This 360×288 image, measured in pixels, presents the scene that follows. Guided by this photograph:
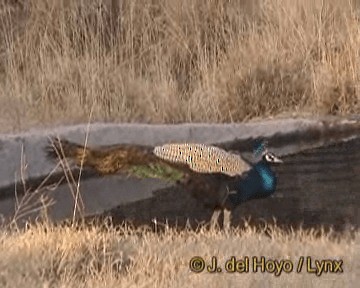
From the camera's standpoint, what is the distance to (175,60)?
9.48 meters

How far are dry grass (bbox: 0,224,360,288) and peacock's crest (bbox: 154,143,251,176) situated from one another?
70 cm

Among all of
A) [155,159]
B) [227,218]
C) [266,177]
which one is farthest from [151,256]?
[155,159]

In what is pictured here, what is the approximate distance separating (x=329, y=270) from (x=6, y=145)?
2.95m

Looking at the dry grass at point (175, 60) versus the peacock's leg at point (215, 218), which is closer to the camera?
the peacock's leg at point (215, 218)

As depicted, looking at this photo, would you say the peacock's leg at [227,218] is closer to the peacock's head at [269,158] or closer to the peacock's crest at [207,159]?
the peacock's crest at [207,159]

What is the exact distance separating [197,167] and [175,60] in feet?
9.76

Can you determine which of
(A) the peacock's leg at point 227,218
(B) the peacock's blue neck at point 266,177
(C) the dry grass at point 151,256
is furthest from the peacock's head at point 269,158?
(C) the dry grass at point 151,256

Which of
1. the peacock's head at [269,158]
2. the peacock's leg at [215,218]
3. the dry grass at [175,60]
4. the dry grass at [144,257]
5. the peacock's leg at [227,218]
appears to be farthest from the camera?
the dry grass at [175,60]

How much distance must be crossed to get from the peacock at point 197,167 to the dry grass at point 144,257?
67 centimetres

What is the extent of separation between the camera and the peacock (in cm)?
657

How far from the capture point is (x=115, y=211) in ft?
23.0

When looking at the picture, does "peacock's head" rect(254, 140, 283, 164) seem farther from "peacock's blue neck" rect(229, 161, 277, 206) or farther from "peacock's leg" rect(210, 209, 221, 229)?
"peacock's leg" rect(210, 209, 221, 229)

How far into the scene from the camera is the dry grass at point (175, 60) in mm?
8297

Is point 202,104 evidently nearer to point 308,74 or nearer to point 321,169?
point 308,74
